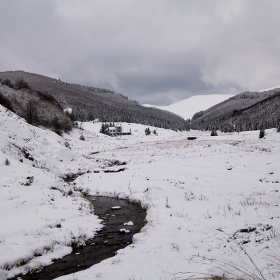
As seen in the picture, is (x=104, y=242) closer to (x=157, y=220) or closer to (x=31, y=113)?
(x=157, y=220)

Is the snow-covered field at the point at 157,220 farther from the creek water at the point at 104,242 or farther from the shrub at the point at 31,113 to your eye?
the shrub at the point at 31,113

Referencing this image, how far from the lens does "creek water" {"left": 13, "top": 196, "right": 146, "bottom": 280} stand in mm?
6941

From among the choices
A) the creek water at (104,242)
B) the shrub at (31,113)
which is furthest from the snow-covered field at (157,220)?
the shrub at (31,113)

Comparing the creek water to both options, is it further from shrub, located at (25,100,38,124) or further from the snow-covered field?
shrub, located at (25,100,38,124)

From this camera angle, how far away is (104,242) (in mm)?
8977

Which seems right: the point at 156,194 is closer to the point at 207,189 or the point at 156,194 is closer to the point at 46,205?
the point at 207,189

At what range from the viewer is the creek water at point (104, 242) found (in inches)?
273

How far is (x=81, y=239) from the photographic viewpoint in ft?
29.6

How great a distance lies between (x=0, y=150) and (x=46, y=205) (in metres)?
8.46

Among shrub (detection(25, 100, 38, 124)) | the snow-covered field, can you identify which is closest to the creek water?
the snow-covered field

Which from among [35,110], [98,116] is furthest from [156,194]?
[98,116]

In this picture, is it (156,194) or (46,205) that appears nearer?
(46,205)

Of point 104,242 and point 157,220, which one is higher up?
point 157,220

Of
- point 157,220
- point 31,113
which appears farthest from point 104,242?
point 31,113
